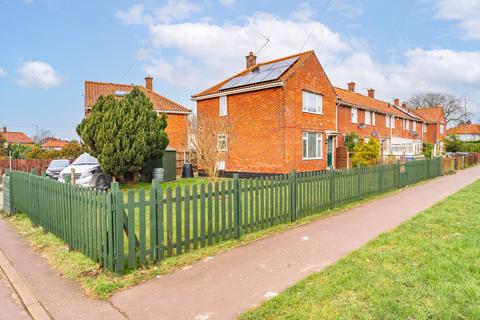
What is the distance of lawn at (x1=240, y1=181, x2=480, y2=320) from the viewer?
11.9 feet

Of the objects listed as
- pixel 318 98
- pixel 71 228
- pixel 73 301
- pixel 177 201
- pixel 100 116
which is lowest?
pixel 73 301

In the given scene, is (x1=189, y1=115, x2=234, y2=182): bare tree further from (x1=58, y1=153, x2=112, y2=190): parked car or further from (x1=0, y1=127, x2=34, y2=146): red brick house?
(x1=0, y1=127, x2=34, y2=146): red brick house

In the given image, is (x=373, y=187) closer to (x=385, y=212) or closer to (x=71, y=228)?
(x=385, y=212)

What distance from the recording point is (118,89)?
28.7 meters

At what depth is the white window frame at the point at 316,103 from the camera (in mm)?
20844

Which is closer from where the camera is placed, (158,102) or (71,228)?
(71,228)

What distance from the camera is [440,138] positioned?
2046 inches

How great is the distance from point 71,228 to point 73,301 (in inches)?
84.4

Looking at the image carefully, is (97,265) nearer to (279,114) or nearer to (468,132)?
(279,114)

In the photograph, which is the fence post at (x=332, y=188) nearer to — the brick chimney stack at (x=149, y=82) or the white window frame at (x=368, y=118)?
the white window frame at (x=368, y=118)

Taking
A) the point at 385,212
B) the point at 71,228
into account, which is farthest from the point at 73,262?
the point at 385,212

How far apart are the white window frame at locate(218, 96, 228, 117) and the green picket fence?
44.2 ft

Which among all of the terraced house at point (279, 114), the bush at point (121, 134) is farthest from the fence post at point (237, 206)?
the terraced house at point (279, 114)

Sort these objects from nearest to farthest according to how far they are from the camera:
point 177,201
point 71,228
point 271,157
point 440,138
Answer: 1. point 177,201
2. point 71,228
3. point 271,157
4. point 440,138
